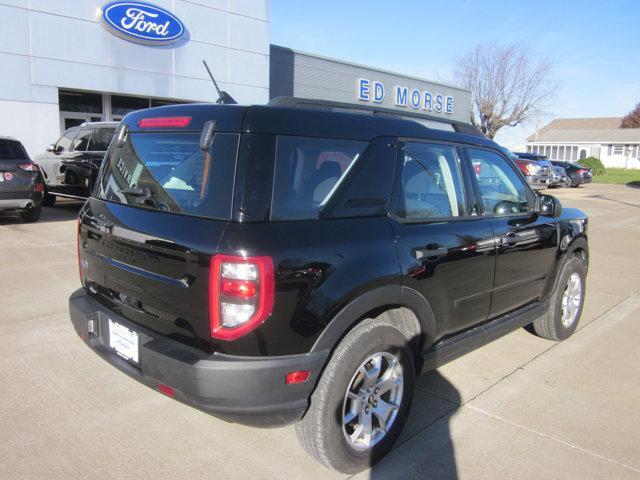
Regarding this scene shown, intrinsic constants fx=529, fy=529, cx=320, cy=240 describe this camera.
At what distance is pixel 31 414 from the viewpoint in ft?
10.2

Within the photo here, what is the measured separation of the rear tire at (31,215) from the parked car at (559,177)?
2084cm

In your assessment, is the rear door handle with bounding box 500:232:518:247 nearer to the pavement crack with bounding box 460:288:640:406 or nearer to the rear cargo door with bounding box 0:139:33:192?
the pavement crack with bounding box 460:288:640:406

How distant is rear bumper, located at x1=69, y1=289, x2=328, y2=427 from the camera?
2.25 meters

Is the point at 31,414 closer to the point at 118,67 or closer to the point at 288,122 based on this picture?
the point at 288,122

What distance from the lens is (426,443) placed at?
2.96 m

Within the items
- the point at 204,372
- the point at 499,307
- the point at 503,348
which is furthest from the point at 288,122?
the point at 503,348

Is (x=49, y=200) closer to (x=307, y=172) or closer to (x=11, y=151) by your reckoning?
(x=11, y=151)

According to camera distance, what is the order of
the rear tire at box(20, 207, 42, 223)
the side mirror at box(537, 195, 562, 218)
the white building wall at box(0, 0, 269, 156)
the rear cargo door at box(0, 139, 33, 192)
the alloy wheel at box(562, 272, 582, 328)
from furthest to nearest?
1. the white building wall at box(0, 0, 269, 156)
2. the rear tire at box(20, 207, 42, 223)
3. the rear cargo door at box(0, 139, 33, 192)
4. the alloy wheel at box(562, 272, 582, 328)
5. the side mirror at box(537, 195, 562, 218)

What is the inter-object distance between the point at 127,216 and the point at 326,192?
104 centimetres

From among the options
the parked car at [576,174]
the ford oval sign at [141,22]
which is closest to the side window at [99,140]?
the ford oval sign at [141,22]

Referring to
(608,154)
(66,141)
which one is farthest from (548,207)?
(608,154)

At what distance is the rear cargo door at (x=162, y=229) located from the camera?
92.4 inches

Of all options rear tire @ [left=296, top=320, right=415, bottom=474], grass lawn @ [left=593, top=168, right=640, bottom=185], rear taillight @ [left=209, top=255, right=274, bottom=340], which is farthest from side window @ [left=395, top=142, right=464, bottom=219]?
grass lawn @ [left=593, top=168, right=640, bottom=185]

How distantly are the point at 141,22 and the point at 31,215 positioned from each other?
822 cm
